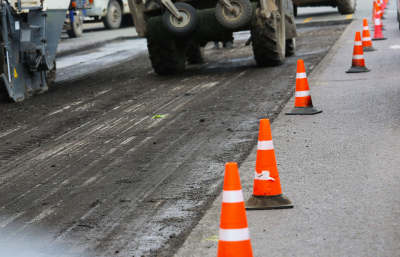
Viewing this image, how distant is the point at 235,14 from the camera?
34.5 ft

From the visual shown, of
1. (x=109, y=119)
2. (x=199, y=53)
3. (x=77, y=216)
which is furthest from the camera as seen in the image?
(x=199, y=53)

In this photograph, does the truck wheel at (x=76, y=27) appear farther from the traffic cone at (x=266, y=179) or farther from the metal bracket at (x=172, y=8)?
the traffic cone at (x=266, y=179)

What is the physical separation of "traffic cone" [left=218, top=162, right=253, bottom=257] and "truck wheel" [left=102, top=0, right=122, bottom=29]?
22.8 meters

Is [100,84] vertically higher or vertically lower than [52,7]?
lower

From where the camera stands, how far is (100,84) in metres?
11.4

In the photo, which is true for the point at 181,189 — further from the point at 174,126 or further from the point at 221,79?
the point at 221,79

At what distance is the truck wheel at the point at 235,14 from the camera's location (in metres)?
10.5

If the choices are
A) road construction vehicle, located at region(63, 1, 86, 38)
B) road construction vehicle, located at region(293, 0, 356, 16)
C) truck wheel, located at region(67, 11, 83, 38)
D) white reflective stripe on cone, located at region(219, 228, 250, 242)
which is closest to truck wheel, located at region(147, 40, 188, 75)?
white reflective stripe on cone, located at region(219, 228, 250, 242)

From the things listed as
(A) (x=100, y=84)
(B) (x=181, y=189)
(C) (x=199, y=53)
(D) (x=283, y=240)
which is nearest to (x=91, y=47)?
(C) (x=199, y=53)

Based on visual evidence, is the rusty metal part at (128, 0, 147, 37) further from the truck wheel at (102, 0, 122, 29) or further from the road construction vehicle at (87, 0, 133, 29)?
the truck wheel at (102, 0, 122, 29)

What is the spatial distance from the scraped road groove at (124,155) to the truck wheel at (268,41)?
268 millimetres

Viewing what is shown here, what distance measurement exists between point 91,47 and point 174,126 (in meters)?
13.5

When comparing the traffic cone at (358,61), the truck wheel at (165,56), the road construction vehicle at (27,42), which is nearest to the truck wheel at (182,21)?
the truck wheel at (165,56)

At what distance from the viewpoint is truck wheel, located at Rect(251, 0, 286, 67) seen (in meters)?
11.2
